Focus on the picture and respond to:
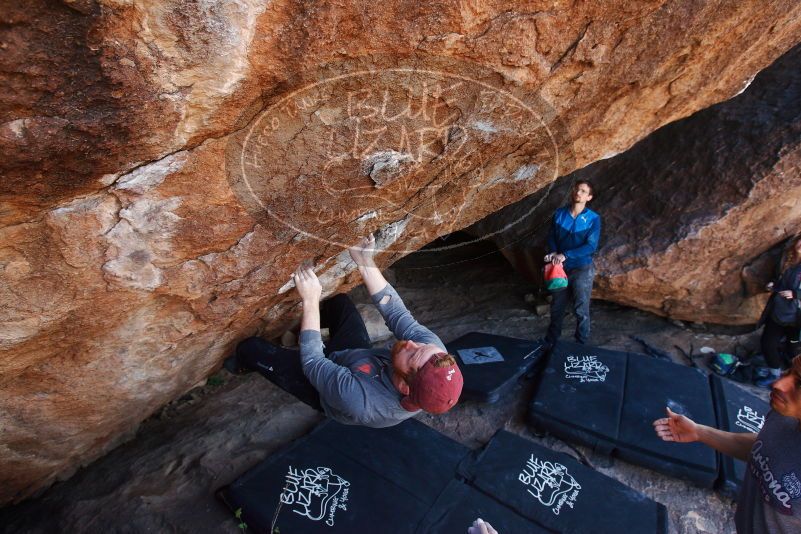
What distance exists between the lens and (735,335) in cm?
443

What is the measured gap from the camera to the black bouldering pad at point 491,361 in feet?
11.1

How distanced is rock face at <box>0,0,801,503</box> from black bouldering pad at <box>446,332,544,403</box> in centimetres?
121

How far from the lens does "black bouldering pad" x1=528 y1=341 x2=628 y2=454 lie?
10.1 ft

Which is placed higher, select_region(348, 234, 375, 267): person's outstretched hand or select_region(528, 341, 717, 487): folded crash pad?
select_region(348, 234, 375, 267): person's outstretched hand

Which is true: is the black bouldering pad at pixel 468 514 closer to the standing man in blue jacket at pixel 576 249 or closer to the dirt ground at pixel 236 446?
the dirt ground at pixel 236 446

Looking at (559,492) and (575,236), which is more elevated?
(575,236)

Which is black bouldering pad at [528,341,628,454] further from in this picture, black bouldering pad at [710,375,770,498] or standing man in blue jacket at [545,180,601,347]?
black bouldering pad at [710,375,770,498]

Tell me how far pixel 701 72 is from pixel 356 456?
2.91 m

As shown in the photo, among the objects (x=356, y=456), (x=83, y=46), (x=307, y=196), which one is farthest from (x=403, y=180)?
(x=356, y=456)

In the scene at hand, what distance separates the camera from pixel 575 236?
3717mm

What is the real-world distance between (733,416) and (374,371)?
258 centimetres

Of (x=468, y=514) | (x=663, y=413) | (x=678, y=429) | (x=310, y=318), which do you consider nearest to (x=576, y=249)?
(x=663, y=413)
